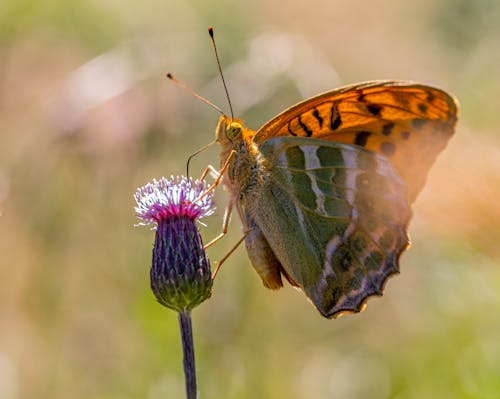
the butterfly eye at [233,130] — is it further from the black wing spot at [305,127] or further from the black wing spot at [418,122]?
the black wing spot at [418,122]

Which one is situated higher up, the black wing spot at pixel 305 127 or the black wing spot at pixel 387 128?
the black wing spot at pixel 305 127

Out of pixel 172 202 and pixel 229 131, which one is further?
pixel 229 131

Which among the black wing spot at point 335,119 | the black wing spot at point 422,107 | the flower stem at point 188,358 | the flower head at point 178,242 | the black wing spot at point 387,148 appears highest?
the black wing spot at point 335,119

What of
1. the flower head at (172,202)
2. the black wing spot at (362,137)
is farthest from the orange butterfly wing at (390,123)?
the flower head at (172,202)

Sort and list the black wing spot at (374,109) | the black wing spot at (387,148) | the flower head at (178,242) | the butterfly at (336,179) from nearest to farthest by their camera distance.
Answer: the flower head at (178,242)
the butterfly at (336,179)
the black wing spot at (374,109)
the black wing spot at (387,148)

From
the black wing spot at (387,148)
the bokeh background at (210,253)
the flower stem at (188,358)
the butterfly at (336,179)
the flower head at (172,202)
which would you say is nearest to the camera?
the flower stem at (188,358)

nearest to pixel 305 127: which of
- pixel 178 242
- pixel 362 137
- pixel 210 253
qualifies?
pixel 362 137

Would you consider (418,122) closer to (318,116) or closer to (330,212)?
(318,116)
